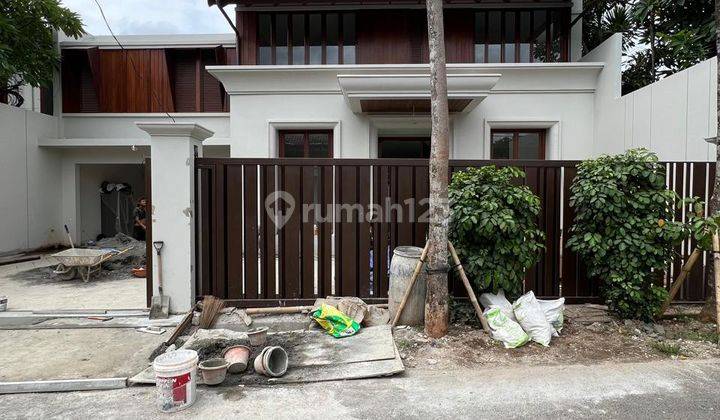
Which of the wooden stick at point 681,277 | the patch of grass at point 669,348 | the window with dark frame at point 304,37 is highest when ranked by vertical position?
the window with dark frame at point 304,37

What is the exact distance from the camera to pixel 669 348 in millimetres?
4395

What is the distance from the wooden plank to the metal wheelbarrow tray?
4551mm

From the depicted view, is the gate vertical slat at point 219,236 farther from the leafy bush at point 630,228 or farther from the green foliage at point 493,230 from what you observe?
the leafy bush at point 630,228

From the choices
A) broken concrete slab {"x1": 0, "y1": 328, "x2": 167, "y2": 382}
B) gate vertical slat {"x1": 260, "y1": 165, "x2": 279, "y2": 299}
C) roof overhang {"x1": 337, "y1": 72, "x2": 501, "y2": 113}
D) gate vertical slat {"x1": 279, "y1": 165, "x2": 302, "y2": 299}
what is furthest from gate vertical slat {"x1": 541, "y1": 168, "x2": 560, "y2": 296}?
broken concrete slab {"x1": 0, "y1": 328, "x2": 167, "y2": 382}

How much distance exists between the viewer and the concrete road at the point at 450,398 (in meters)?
3.29

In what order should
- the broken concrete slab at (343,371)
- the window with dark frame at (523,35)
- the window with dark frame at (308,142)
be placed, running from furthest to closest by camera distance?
1. the window with dark frame at (523,35)
2. the window with dark frame at (308,142)
3. the broken concrete slab at (343,371)

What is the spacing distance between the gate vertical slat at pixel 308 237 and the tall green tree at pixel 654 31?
25.0ft

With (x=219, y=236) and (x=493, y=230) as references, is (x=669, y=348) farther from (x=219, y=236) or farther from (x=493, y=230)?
(x=219, y=236)

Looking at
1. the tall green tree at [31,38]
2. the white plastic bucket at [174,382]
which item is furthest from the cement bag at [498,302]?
the tall green tree at [31,38]

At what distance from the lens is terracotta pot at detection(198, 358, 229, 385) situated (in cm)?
366

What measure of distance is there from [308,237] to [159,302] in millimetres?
2106

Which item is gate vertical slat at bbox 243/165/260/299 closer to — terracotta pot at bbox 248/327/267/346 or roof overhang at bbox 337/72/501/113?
terracotta pot at bbox 248/327/267/346

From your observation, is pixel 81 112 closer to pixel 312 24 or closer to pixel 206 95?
pixel 206 95

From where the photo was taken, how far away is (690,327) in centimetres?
500
